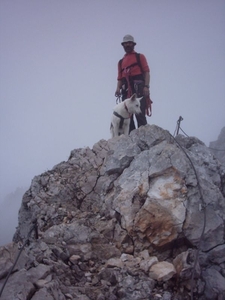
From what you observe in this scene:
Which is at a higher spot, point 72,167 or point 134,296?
point 72,167

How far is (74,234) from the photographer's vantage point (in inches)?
195

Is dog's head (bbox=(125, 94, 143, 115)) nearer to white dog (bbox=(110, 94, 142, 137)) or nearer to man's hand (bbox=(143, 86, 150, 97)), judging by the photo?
white dog (bbox=(110, 94, 142, 137))

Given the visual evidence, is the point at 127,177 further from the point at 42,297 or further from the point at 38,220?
the point at 42,297

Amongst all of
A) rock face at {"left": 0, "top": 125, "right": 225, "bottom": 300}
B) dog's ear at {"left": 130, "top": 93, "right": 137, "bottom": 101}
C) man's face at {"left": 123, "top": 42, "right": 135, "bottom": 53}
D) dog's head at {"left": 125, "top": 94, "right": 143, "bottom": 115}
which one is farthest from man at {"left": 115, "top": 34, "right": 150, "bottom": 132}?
rock face at {"left": 0, "top": 125, "right": 225, "bottom": 300}

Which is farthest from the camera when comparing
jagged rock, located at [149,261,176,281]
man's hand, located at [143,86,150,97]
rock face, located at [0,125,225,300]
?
man's hand, located at [143,86,150,97]

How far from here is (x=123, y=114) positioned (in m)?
8.57

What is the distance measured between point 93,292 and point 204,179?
351 centimetres

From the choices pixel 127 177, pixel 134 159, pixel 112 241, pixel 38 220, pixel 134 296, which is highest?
pixel 134 159

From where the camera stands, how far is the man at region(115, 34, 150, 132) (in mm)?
8188

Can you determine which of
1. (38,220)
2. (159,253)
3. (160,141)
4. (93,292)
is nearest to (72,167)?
(38,220)

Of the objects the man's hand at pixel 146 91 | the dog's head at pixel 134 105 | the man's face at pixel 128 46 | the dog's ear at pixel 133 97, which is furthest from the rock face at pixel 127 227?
the man's face at pixel 128 46

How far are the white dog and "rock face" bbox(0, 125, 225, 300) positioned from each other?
4.16 feet

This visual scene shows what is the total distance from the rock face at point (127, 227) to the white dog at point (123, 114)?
4.16 feet

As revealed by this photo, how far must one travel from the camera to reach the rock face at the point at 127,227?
11.9 ft
